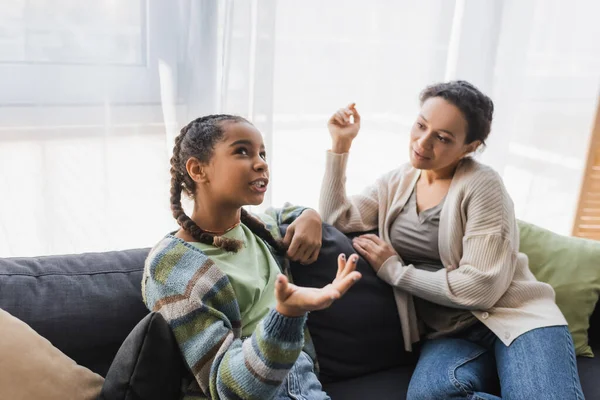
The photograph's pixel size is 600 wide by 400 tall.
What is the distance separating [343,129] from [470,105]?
37 cm

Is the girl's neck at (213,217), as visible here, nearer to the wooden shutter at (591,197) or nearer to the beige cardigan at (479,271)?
the beige cardigan at (479,271)

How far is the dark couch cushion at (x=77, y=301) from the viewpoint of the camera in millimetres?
1322

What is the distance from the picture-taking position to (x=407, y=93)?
2.26 m

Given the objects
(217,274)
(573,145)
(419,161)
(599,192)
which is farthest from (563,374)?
(573,145)

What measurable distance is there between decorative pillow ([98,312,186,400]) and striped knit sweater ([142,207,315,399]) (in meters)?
0.04

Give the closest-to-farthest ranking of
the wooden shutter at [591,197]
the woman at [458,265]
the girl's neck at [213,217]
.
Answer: the girl's neck at [213,217], the woman at [458,265], the wooden shutter at [591,197]

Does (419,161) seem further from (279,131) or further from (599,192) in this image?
(599,192)

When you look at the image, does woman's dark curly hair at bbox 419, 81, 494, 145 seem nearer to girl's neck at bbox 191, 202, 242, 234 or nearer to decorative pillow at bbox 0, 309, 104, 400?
girl's neck at bbox 191, 202, 242, 234

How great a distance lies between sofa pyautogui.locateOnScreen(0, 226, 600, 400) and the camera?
134 cm

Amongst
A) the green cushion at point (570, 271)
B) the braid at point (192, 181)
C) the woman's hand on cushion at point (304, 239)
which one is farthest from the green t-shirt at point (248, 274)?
the green cushion at point (570, 271)

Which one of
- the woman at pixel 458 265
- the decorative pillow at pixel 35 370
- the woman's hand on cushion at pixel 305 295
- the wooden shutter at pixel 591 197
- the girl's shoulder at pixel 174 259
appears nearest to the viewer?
the woman's hand on cushion at pixel 305 295

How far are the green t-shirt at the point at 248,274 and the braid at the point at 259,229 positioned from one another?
0.26ft

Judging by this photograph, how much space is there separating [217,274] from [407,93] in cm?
128

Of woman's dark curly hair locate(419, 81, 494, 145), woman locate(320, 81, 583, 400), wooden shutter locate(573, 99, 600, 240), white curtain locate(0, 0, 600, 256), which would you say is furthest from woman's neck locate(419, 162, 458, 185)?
wooden shutter locate(573, 99, 600, 240)
